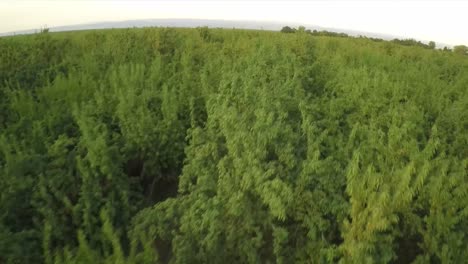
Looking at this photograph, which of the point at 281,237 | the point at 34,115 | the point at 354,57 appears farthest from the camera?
the point at 354,57

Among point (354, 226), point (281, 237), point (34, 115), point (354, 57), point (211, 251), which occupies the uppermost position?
point (354, 57)

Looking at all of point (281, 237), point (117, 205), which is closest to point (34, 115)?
point (117, 205)

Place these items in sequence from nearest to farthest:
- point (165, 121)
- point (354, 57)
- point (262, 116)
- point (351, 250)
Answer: point (351, 250) → point (262, 116) → point (165, 121) → point (354, 57)

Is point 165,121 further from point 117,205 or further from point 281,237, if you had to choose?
point 281,237

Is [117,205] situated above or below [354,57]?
below

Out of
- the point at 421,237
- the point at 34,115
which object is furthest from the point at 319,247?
the point at 34,115

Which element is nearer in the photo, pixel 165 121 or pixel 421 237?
pixel 421 237
